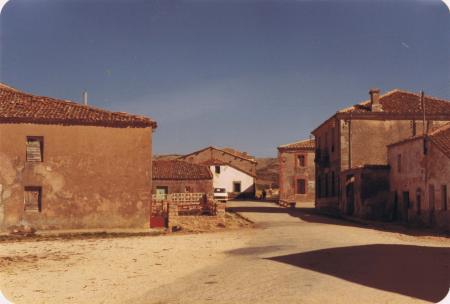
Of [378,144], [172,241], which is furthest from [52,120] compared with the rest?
[378,144]

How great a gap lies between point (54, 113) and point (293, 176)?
115 feet

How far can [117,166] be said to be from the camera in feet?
81.5

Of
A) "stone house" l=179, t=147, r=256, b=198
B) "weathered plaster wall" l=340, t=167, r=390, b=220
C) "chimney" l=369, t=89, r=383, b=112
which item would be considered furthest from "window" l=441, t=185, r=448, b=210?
"stone house" l=179, t=147, r=256, b=198

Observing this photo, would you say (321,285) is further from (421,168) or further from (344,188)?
(344,188)

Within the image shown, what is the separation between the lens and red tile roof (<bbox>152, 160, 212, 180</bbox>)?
47.4 m

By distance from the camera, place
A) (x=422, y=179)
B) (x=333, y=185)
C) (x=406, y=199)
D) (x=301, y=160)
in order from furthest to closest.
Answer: (x=301, y=160)
(x=333, y=185)
(x=406, y=199)
(x=422, y=179)

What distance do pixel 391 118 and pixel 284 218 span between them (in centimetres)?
1025

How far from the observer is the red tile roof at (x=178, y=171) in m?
47.4

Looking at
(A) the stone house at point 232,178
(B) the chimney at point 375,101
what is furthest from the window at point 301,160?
(B) the chimney at point 375,101

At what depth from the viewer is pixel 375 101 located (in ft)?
115

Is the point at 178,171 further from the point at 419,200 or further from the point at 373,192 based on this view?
the point at 419,200

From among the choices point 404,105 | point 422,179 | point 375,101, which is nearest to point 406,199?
point 422,179

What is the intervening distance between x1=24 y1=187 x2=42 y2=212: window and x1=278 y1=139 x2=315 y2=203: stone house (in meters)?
34.9

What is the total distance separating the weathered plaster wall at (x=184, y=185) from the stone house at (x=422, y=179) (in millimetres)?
20658
